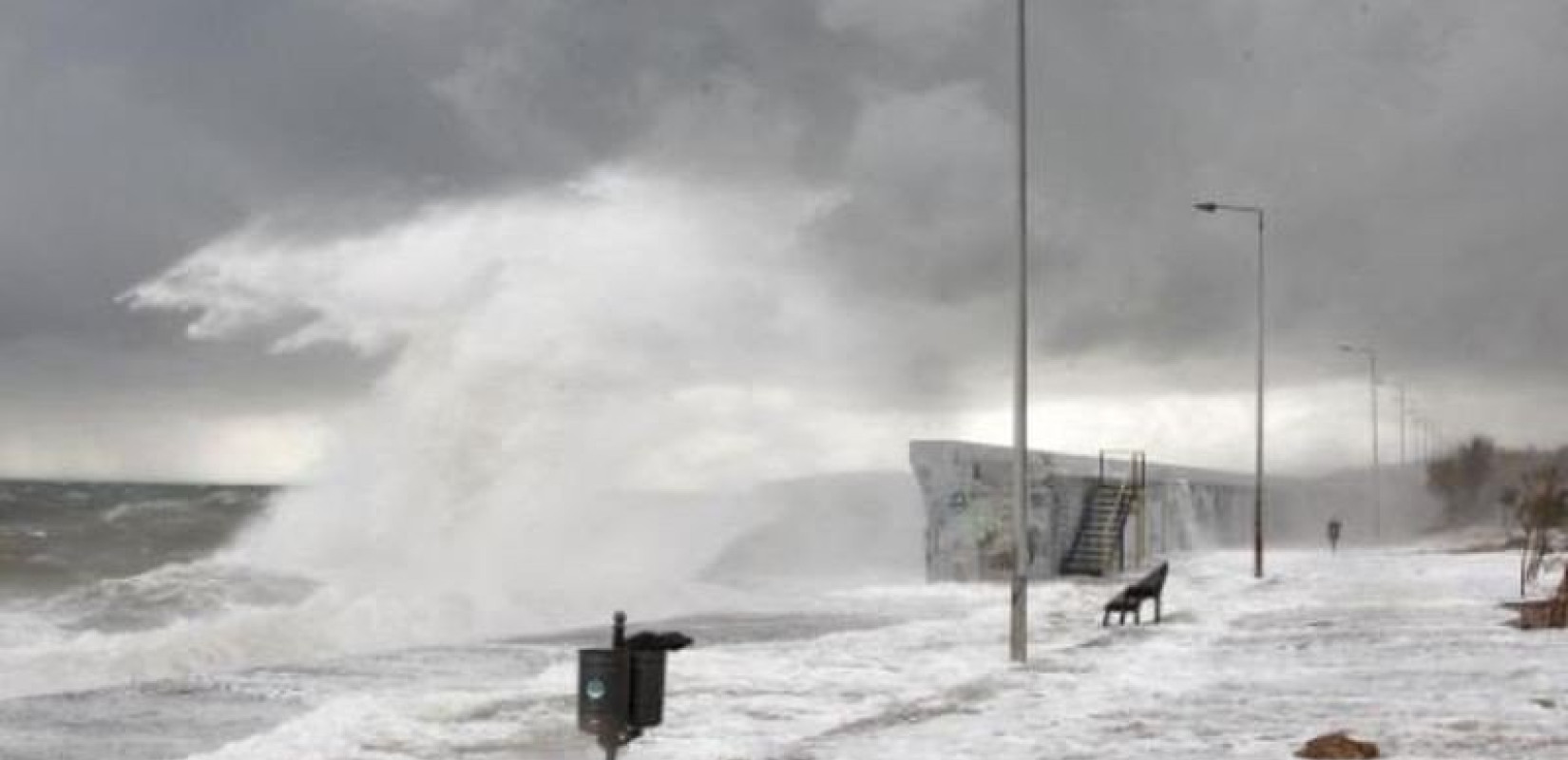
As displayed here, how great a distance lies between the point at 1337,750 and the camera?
39.6 feet

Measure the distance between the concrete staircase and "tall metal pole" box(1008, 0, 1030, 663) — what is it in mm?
25406

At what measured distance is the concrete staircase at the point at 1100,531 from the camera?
155ft

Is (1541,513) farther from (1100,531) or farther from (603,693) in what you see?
(603,693)

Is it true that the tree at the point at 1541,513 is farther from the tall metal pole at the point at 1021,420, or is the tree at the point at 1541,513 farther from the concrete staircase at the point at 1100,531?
the tall metal pole at the point at 1021,420

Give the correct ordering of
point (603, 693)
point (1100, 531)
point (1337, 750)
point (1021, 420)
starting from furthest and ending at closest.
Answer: point (1100, 531), point (1021, 420), point (1337, 750), point (603, 693)

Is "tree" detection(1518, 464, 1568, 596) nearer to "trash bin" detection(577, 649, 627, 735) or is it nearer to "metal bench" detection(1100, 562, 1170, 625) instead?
"metal bench" detection(1100, 562, 1170, 625)

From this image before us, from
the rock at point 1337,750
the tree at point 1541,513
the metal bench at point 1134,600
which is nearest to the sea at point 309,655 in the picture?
the metal bench at point 1134,600

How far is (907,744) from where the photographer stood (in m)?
13.4

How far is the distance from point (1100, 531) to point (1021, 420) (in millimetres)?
27950

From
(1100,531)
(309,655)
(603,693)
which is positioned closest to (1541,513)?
(1100,531)

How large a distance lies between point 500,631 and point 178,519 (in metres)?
64.2

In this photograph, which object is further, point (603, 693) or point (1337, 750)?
point (1337, 750)

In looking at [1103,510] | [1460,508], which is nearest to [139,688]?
[1103,510]

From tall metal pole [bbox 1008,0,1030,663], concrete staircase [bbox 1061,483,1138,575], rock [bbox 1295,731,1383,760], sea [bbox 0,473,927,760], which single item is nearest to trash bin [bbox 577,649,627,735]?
sea [bbox 0,473,927,760]
